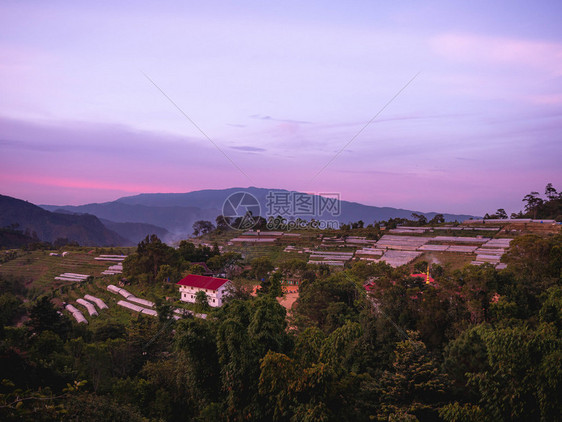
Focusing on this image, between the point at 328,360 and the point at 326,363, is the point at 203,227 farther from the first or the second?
the point at 326,363

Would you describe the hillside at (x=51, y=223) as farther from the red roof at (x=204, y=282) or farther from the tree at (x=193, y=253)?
the red roof at (x=204, y=282)

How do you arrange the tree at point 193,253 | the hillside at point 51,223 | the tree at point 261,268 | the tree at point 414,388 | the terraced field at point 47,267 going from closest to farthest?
1. the tree at point 414,388
2. the tree at point 261,268
3. the terraced field at point 47,267
4. the tree at point 193,253
5. the hillside at point 51,223

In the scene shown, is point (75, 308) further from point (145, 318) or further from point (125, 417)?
point (125, 417)

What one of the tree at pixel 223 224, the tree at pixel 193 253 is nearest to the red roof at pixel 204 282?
the tree at pixel 193 253

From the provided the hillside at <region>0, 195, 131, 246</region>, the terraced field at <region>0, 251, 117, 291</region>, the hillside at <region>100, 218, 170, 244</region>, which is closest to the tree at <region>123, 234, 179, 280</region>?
Result: the terraced field at <region>0, 251, 117, 291</region>

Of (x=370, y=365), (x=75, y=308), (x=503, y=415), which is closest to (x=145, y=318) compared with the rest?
(x=75, y=308)

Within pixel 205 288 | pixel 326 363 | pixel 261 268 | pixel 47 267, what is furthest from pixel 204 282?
pixel 47 267

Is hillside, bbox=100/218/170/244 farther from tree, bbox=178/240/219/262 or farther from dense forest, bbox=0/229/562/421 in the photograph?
dense forest, bbox=0/229/562/421
